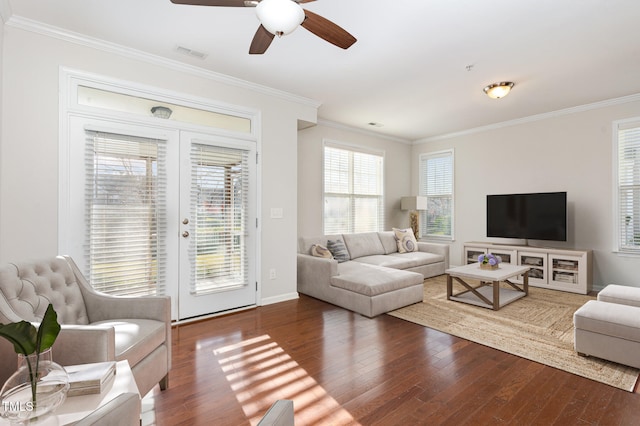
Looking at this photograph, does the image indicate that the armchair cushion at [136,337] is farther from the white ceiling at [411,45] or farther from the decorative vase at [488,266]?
the decorative vase at [488,266]

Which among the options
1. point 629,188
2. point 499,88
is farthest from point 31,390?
point 629,188

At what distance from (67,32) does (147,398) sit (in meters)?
3.04

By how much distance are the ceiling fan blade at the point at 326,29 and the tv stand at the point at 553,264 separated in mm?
4469

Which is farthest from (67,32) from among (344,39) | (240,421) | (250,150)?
(240,421)

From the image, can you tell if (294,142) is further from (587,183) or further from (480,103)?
(587,183)

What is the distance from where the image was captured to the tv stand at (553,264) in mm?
4539

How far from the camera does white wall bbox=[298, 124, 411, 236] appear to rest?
5320 mm

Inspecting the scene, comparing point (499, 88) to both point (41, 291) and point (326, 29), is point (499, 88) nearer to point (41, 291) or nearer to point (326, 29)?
point (326, 29)

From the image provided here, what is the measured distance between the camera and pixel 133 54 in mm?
3141

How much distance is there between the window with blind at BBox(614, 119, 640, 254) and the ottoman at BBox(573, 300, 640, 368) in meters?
→ 2.65

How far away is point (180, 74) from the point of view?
3.45 meters

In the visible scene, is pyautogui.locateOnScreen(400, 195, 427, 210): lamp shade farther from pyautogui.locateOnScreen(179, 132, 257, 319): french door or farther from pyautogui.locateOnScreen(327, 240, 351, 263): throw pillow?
pyautogui.locateOnScreen(179, 132, 257, 319): french door

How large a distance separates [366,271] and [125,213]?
110 inches

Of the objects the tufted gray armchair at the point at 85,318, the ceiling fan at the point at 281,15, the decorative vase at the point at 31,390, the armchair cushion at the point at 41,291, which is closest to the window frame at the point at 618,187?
the ceiling fan at the point at 281,15
